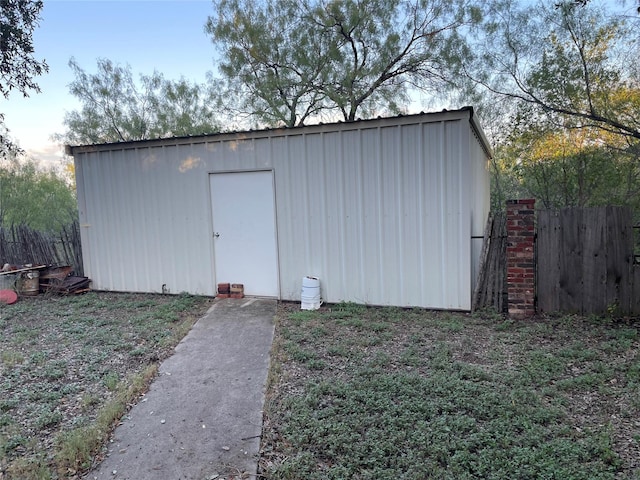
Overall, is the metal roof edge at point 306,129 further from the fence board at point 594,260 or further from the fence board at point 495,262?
the fence board at point 594,260

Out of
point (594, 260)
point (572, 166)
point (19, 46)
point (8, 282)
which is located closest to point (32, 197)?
point (8, 282)

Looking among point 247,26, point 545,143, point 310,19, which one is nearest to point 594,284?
point 545,143

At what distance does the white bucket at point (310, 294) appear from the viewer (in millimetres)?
5309

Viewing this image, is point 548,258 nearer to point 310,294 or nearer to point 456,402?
point 456,402

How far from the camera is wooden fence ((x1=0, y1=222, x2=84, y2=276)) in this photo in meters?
7.29

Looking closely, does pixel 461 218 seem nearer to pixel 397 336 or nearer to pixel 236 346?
pixel 397 336

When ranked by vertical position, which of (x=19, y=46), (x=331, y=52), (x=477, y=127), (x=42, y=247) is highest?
(x=331, y=52)

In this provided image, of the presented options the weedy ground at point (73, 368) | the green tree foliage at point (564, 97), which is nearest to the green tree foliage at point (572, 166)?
the green tree foliage at point (564, 97)

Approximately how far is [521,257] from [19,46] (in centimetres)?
716

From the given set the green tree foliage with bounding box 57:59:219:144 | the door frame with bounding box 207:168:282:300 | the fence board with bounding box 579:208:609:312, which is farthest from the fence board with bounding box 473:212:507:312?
the green tree foliage with bounding box 57:59:219:144

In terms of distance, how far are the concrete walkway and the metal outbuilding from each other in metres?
1.71

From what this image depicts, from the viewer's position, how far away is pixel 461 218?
486 centimetres

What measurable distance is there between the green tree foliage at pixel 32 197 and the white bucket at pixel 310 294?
9.97 meters

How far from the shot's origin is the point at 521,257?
15.4 feet
